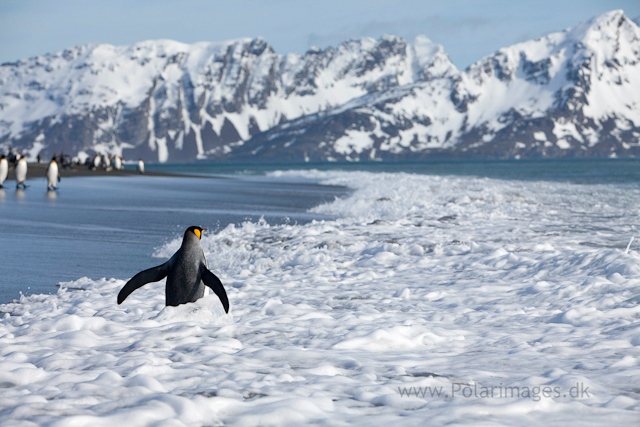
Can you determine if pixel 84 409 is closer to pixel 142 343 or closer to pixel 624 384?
pixel 142 343

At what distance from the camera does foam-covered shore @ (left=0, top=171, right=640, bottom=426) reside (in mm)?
4801

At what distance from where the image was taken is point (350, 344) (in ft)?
22.6

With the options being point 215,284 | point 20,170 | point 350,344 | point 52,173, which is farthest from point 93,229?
point 20,170

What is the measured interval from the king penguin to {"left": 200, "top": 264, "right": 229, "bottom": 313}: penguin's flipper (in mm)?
15

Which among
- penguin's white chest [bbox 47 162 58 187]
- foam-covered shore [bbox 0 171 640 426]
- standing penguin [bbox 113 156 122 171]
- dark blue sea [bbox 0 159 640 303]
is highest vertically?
standing penguin [bbox 113 156 122 171]

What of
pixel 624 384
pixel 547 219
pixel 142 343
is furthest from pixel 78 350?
pixel 547 219

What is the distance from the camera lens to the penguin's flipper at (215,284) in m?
7.76

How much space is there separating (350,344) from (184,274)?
2.60m

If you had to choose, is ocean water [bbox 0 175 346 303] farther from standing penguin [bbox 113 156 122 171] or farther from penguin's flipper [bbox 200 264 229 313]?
standing penguin [bbox 113 156 122 171]

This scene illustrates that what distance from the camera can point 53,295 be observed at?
31.0ft

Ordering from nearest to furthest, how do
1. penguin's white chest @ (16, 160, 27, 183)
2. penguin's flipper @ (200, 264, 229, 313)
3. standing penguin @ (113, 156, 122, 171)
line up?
penguin's flipper @ (200, 264, 229, 313), penguin's white chest @ (16, 160, 27, 183), standing penguin @ (113, 156, 122, 171)

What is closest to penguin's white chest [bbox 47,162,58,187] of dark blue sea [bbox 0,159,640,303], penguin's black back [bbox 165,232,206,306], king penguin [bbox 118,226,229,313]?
dark blue sea [bbox 0,159,640,303]

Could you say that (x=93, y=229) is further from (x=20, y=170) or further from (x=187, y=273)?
(x=20, y=170)

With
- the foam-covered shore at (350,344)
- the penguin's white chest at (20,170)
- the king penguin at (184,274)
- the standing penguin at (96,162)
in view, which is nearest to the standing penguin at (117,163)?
the standing penguin at (96,162)
